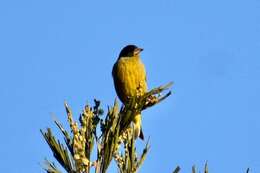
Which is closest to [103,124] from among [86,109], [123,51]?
[86,109]

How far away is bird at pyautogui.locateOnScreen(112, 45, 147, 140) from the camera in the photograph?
22.0 feet

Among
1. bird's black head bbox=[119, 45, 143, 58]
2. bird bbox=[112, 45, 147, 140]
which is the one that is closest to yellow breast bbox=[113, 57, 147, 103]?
bird bbox=[112, 45, 147, 140]

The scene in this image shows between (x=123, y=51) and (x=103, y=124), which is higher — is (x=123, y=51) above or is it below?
above

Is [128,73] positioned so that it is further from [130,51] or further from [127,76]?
[130,51]

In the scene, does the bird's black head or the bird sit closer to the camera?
the bird

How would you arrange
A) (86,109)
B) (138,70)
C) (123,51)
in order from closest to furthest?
A: (86,109), (138,70), (123,51)

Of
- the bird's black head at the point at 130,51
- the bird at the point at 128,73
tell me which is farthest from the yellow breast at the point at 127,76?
the bird's black head at the point at 130,51

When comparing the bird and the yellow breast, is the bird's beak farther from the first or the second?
the yellow breast

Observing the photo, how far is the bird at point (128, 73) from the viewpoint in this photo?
6703 mm

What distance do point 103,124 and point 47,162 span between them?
0.37 metres

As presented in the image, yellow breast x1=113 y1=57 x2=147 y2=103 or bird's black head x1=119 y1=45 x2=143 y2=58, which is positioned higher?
bird's black head x1=119 y1=45 x2=143 y2=58

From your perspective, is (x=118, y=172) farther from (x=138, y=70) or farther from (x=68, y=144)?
(x=138, y=70)

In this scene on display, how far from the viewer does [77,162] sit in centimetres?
278

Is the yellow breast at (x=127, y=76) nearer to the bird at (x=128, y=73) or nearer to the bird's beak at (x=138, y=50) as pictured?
the bird at (x=128, y=73)
